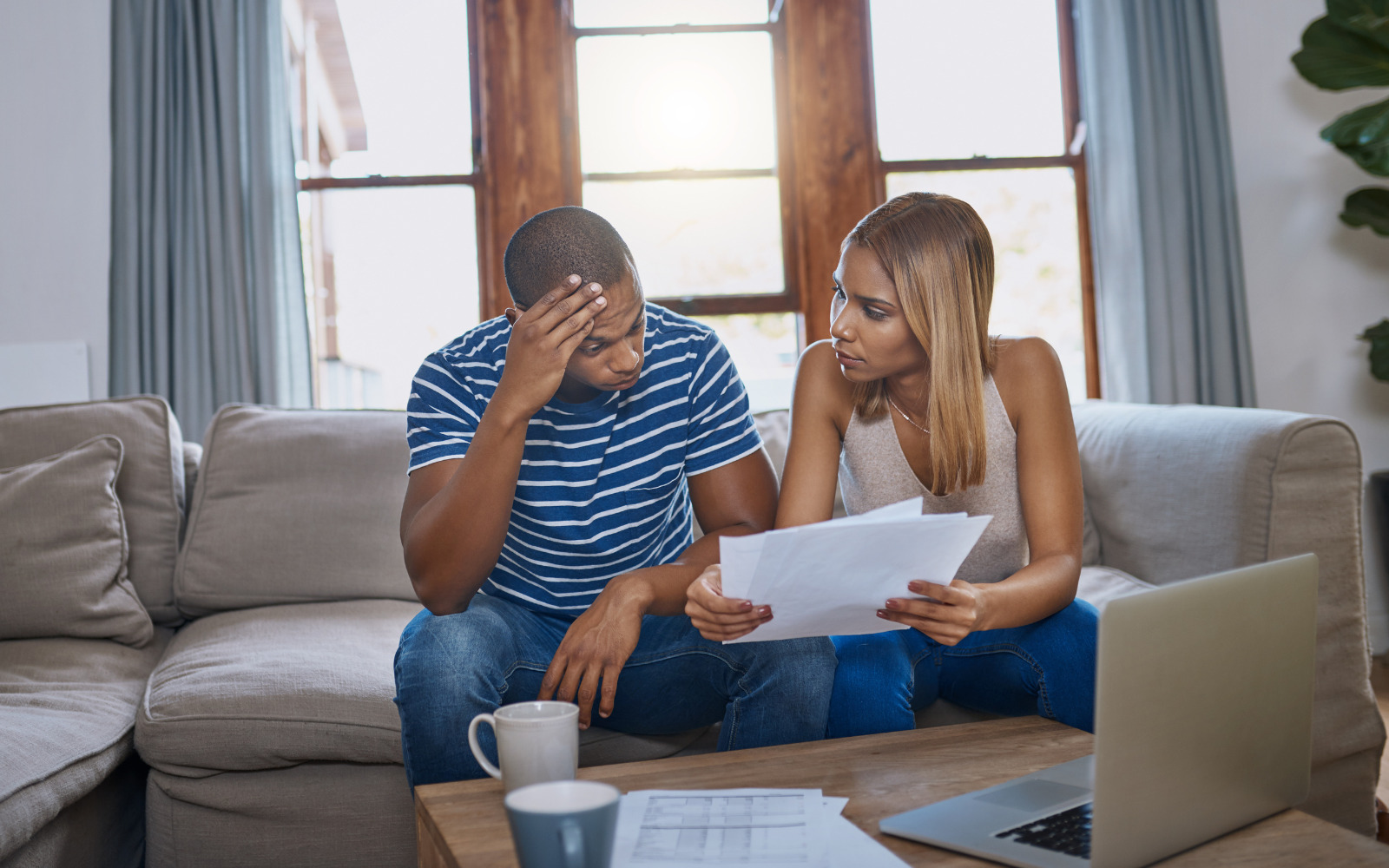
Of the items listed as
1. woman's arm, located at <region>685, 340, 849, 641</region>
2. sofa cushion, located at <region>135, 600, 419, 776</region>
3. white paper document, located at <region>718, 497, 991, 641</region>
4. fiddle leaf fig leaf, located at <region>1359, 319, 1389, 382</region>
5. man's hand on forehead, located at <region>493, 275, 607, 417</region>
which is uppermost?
fiddle leaf fig leaf, located at <region>1359, 319, 1389, 382</region>

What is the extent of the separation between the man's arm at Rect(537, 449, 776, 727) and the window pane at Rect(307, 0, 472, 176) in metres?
1.96

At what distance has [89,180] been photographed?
271cm

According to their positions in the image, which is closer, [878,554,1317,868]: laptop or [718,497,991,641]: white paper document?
[878,554,1317,868]: laptop

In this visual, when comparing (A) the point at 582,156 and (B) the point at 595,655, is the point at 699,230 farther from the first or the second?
(B) the point at 595,655

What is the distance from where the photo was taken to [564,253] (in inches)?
46.7

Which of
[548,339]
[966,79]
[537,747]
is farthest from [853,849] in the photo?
[966,79]

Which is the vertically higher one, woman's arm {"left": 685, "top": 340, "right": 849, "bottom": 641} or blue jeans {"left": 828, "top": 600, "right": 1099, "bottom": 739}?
woman's arm {"left": 685, "top": 340, "right": 849, "bottom": 641}

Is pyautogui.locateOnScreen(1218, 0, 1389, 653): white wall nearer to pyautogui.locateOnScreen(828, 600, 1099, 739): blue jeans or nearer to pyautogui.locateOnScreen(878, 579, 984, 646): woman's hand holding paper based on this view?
pyautogui.locateOnScreen(828, 600, 1099, 739): blue jeans

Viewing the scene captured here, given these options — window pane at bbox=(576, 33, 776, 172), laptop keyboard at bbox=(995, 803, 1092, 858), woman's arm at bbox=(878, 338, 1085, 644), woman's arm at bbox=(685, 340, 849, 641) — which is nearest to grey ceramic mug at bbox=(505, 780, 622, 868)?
laptop keyboard at bbox=(995, 803, 1092, 858)

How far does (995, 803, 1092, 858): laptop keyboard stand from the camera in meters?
0.74

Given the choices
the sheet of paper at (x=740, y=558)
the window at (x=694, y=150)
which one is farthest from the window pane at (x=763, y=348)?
the sheet of paper at (x=740, y=558)

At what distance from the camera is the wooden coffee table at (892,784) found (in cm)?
73

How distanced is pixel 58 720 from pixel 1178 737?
54.2 inches

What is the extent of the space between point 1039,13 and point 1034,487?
7.79ft
